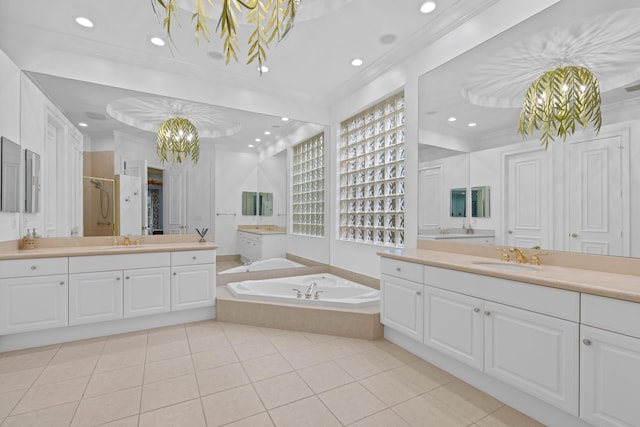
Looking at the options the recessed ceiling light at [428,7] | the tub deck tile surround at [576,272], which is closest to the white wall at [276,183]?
the tub deck tile surround at [576,272]

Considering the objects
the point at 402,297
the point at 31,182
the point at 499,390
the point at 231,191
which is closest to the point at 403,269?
the point at 402,297

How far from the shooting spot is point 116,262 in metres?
2.84

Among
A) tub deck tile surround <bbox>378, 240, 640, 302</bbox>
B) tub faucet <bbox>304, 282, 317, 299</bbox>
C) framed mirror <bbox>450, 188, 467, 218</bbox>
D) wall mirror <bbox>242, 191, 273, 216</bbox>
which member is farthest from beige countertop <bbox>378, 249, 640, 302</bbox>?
wall mirror <bbox>242, 191, 273, 216</bbox>

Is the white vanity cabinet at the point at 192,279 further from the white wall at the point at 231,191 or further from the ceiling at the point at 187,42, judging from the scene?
the ceiling at the point at 187,42

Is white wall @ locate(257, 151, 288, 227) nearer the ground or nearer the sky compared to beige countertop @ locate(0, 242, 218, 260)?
nearer the sky

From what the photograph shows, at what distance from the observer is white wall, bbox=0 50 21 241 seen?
8.14 feet

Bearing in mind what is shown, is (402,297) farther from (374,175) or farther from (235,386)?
(374,175)

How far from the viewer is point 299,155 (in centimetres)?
454

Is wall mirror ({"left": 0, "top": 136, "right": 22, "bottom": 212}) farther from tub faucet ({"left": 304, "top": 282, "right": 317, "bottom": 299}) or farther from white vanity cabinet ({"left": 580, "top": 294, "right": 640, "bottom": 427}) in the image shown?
white vanity cabinet ({"left": 580, "top": 294, "right": 640, "bottom": 427})

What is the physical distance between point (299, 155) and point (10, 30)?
317cm

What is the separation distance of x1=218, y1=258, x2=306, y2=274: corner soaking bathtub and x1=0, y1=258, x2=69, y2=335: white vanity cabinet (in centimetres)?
161

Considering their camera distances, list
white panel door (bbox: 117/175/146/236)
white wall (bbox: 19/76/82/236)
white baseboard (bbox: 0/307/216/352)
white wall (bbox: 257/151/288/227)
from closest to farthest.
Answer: white baseboard (bbox: 0/307/216/352)
white wall (bbox: 19/76/82/236)
white panel door (bbox: 117/175/146/236)
white wall (bbox: 257/151/288/227)

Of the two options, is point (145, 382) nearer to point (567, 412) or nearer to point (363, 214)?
point (567, 412)

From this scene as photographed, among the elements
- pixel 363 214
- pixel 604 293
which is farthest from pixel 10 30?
pixel 604 293
